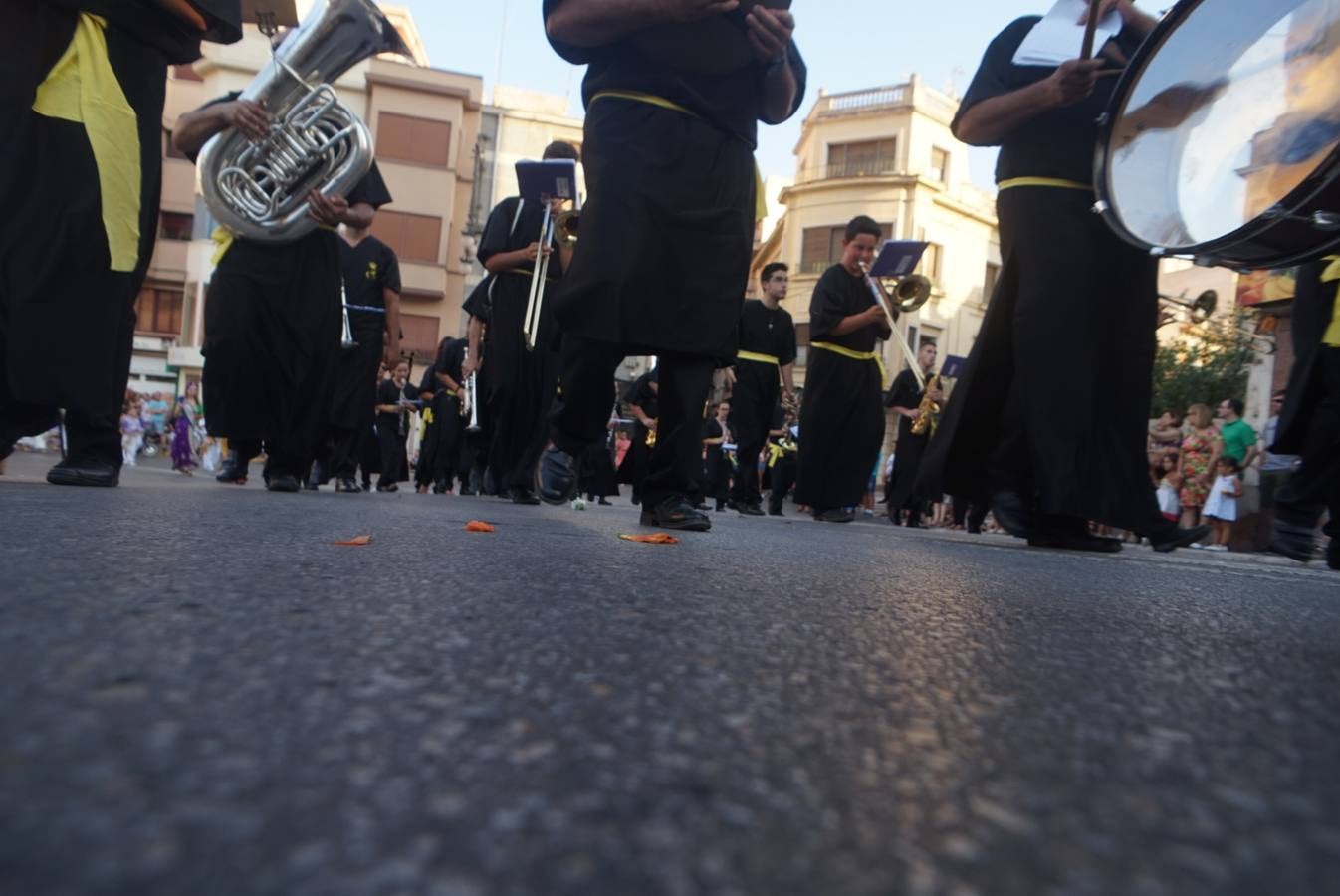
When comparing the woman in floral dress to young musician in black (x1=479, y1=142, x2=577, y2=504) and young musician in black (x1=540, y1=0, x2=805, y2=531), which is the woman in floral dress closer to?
young musician in black (x1=479, y1=142, x2=577, y2=504)

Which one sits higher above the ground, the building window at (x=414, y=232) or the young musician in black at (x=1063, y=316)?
the building window at (x=414, y=232)

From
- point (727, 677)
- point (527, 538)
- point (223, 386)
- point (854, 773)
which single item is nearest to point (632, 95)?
point (527, 538)

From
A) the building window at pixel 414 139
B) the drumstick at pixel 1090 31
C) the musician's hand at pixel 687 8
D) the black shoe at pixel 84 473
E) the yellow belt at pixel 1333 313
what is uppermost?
the building window at pixel 414 139

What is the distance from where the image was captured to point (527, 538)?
6.90 feet

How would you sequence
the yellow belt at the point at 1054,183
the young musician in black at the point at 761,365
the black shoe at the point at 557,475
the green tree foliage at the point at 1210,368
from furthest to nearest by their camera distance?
1. the green tree foliage at the point at 1210,368
2. the young musician in black at the point at 761,365
3. the black shoe at the point at 557,475
4. the yellow belt at the point at 1054,183

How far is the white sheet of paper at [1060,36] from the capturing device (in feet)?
11.0

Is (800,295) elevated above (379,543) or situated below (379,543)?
above

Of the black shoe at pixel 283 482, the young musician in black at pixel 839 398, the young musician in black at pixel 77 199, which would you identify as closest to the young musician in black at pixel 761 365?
the young musician in black at pixel 839 398

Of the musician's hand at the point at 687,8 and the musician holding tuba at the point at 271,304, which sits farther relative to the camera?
the musician holding tuba at the point at 271,304

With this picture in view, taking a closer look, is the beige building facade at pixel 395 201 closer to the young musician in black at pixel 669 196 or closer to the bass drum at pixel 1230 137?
the young musician in black at pixel 669 196

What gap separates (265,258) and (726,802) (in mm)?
4607

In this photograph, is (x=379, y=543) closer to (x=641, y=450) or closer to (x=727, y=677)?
(x=727, y=677)

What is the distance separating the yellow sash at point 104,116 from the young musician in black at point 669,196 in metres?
1.16

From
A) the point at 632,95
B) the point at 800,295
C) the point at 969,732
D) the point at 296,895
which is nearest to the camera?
the point at 296,895
